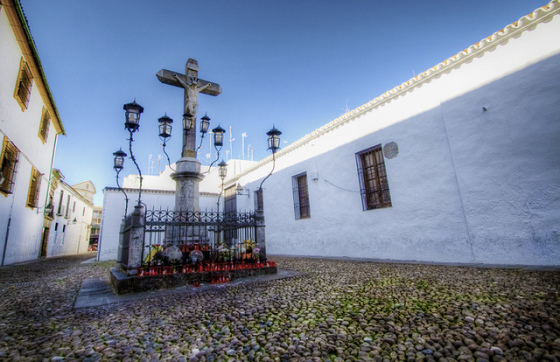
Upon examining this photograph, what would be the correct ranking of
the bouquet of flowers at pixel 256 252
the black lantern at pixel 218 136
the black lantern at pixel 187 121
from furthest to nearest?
the black lantern at pixel 218 136 < the black lantern at pixel 187 121 < the bouquet of flowers at pixel 256 252

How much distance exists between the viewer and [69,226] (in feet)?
67.2

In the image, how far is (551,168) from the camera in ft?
15.9

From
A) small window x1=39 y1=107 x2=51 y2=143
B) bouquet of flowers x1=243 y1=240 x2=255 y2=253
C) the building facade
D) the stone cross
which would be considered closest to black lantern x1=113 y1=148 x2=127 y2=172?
the stone cross

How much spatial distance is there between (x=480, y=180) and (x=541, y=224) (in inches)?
51.9

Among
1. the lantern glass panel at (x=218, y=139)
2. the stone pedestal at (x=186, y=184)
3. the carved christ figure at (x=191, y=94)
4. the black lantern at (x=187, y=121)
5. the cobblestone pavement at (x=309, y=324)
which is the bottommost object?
the cobblestone pavement at (x=309, y=324)

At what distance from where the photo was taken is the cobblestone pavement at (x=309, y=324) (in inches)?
73.3

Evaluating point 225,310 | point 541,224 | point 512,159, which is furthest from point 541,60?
point 225,310

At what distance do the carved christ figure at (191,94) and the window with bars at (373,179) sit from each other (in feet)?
18.2

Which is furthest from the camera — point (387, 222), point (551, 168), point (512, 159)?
point (387, 222)

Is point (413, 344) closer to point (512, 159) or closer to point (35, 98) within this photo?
point (512, 159)

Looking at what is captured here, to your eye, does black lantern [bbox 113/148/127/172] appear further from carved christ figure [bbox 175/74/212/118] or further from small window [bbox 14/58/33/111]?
small window [bbox 14/58/33/111]

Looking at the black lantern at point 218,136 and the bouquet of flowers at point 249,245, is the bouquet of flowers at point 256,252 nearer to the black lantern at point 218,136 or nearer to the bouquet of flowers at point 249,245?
the bouquet of flowers at point 249,245

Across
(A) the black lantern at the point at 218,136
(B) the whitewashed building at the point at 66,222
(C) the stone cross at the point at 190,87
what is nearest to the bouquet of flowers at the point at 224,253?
(C) the stone cross at the point at 190,87

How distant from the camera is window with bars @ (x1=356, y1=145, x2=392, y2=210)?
781 cm
